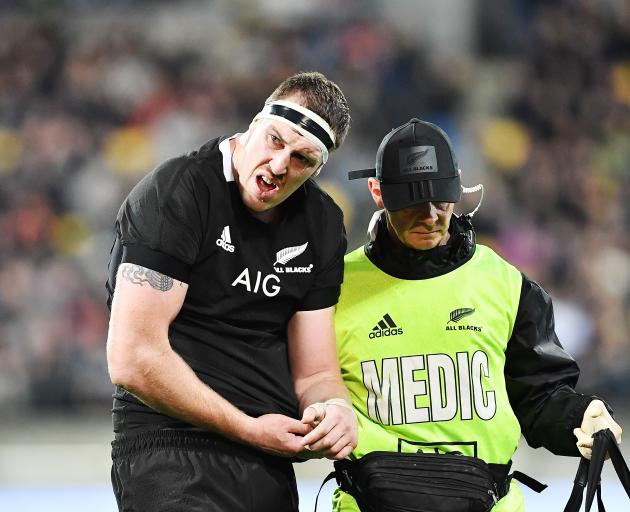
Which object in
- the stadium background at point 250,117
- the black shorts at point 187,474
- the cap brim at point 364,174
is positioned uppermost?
the stadium background at point 250,117

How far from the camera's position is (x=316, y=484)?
7.03m

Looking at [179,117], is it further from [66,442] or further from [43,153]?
[66,442]

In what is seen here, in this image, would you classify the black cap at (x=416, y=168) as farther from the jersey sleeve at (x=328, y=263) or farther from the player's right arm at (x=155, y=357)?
the player's right arm at (x=155, y=357)

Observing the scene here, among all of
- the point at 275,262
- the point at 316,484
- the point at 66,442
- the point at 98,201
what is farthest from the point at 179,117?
the point at 275,262

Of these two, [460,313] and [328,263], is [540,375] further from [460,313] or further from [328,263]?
[328,263]

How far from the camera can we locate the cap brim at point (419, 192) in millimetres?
3365

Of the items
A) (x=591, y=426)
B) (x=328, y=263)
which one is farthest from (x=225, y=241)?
(x=591, y=426)

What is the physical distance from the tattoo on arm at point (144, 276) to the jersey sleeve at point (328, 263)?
47 centimetres

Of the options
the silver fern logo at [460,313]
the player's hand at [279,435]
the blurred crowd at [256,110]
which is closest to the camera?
the player's hand at [279,435]

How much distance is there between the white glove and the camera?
3.32 meters

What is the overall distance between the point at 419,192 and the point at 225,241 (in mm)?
609

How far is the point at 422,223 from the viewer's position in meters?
3.42

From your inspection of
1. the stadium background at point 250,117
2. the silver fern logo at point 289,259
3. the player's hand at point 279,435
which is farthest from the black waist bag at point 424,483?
the stadium background at point 250,117

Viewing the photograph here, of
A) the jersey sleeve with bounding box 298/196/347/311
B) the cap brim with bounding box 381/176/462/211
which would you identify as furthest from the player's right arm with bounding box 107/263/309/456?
the cap brim with bounding box 381/176/462/211
